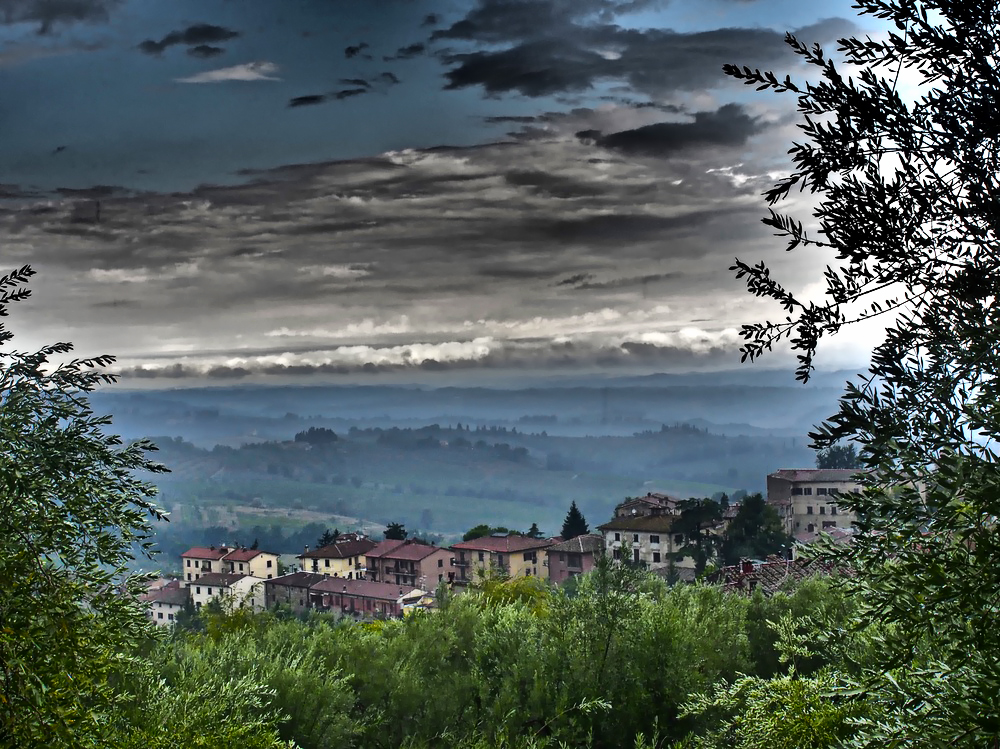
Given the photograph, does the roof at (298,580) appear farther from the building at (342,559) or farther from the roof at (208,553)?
the roof at (208,553)

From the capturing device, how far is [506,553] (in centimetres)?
6481

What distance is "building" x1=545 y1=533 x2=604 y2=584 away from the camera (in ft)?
212

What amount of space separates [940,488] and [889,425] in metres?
0.52

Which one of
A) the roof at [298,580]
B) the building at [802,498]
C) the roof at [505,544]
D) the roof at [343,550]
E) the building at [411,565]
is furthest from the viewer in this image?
the roof at [343,550]

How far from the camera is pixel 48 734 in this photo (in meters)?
6.73

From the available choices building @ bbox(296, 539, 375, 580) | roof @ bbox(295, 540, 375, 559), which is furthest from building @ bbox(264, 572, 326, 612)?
roof @ bbox(295, 540, 375, 559)

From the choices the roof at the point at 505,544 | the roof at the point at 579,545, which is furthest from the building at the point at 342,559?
the roof at the point at 579,545

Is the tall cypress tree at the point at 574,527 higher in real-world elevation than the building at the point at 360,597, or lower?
higher

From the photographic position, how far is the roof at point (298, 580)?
63156mm

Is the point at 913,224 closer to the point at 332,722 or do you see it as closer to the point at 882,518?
the point at 882,518

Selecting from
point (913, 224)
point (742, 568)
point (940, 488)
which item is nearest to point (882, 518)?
point (940, 488)

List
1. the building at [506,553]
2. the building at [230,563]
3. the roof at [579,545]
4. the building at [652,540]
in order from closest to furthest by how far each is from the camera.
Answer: the building at [652,540], the roof at [579,545], the building at [506,553], the building at [230,563]

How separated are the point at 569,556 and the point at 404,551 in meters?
14.3

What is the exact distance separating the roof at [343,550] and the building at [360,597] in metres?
8.67
